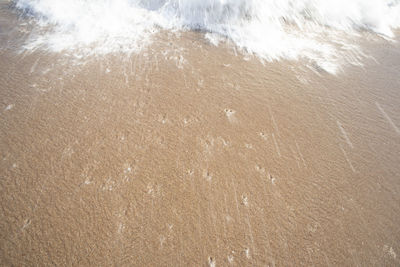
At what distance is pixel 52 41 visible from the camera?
306 centimetres

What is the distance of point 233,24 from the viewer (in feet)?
12.1

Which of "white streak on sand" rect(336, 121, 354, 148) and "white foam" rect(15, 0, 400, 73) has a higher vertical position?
"white foam" rect(15, 0, 400, 73)

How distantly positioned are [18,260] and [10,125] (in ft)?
4.39

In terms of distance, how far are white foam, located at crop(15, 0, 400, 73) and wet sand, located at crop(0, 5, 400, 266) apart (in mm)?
417

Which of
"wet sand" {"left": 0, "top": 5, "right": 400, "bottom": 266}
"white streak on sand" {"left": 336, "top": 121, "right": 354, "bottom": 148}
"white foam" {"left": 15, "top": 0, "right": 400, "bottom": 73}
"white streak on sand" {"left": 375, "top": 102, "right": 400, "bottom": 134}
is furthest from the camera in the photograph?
"white foam" {"left": 15, "top": 0, "right": 400, "bottom": 73}

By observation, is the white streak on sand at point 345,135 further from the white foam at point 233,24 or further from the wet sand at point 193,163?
the white foam at point 233,24

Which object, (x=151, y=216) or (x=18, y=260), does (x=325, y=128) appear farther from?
(x=18, y=260)

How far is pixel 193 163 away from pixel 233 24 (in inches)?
112

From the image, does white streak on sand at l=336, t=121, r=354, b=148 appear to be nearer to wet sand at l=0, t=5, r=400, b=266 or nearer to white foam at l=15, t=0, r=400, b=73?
wet sand at l=0, t=5, r=400, b=266

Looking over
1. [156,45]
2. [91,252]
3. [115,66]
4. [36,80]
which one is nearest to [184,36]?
[156,45]

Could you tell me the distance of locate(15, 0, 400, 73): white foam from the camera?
A: 3127mm

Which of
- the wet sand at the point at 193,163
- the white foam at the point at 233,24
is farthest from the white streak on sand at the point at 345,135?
the white foam at the point at 233,24

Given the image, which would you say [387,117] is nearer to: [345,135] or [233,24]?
[345,135]

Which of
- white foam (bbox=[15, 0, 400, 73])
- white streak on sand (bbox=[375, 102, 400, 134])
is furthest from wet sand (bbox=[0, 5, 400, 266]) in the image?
white foam (bbox=[15, 0, 400, 73])
